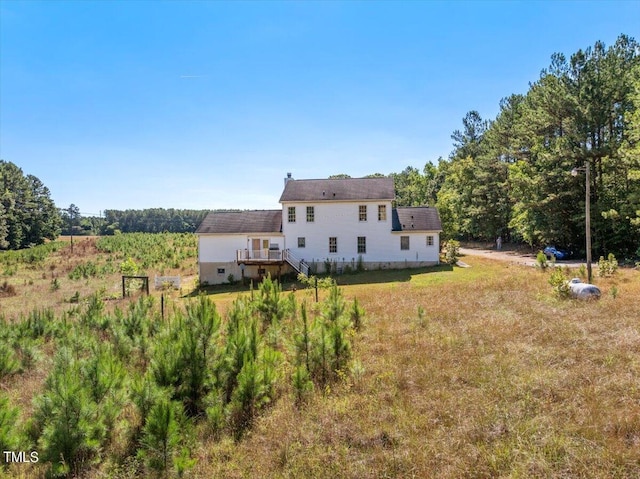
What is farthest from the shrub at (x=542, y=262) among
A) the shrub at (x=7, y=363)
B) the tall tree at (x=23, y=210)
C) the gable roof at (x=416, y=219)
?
the tall tree at (x=23, y=210)

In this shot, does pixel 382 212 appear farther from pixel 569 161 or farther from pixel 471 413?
pixel 471 413

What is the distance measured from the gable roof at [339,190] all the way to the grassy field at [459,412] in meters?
18.0

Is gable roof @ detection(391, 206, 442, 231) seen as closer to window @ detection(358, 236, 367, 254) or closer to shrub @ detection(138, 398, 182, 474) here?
window @ detection(358, 236, 367, 254)

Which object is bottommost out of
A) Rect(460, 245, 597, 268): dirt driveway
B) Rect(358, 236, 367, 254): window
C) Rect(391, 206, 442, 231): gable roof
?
Rect(460, 245, 597, 268): dirt driveway

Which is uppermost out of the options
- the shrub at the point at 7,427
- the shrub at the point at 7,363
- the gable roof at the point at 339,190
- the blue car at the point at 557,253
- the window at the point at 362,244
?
the gable roof at the point at 339,190

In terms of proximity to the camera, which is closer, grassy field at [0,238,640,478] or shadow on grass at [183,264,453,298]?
grassy field at [0,238,640,478]

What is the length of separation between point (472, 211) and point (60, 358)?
134ft

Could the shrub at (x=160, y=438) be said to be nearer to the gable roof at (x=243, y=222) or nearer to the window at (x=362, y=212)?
the gable roof at (x=243, y=222)

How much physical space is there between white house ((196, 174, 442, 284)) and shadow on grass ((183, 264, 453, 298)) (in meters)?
0.90

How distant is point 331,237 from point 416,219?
6.59 meters

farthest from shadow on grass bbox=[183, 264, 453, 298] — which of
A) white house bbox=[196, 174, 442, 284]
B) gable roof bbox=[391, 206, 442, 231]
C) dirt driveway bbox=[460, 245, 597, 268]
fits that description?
dirt driveway bbox=[460, 245, 597, 268]

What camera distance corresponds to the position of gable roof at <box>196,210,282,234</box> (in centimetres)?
2686

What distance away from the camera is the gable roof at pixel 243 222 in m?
26.9

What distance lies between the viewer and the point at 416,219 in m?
27.0
